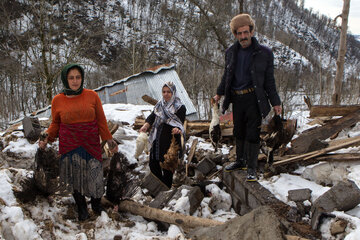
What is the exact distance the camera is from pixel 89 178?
2834 millimetres

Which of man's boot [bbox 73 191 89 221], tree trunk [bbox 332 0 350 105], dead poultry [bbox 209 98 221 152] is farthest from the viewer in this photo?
tree trunk [bbox 332 0 350 105]

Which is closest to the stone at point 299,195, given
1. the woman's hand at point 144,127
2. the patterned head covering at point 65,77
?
the woman's hand at point 144,127

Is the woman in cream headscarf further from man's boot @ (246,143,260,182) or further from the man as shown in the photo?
man's boot @ (246,143,260,182)

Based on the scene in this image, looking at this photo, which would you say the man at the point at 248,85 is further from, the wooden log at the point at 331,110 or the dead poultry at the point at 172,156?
the wooden log at the point at 331,110

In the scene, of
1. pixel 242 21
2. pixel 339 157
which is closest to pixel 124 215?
pixel 242 21

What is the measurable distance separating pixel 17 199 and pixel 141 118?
17.6 feet

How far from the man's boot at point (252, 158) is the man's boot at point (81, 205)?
2.02 metres

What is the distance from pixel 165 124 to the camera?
382 cm

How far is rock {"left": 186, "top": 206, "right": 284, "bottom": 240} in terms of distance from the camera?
76.4 inches

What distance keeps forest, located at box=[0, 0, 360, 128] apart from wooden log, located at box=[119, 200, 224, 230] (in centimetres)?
806

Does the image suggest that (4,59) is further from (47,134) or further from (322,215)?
(322,215)

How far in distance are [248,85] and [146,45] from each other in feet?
127

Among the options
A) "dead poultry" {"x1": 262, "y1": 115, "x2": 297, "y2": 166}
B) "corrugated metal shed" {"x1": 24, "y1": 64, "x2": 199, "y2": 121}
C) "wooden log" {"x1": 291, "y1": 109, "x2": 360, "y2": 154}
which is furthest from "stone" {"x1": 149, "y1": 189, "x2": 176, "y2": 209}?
"corrugated metal shed" {"x1": 24, "y1": 64, "x2": 199, "y2": 121}

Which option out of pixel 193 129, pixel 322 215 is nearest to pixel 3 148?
pixel 193 129
